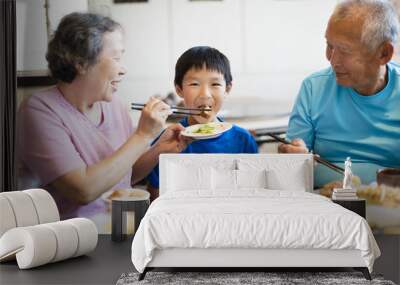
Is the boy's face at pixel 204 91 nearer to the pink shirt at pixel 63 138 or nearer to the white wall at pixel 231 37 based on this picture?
the white wall at pixel 231 37

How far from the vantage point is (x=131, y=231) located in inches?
282

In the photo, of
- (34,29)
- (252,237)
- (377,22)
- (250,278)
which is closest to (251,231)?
(252,237)

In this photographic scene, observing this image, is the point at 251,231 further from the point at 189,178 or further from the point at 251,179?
the point at 189,178

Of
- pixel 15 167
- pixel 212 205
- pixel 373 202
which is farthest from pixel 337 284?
pixel 15 167

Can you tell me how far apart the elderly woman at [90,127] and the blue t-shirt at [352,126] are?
1371 millimetres

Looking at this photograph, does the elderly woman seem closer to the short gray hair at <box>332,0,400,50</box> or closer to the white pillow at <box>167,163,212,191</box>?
the white pillow at <box>167,163,212,191</box>

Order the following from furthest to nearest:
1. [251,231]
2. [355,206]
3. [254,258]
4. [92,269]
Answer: [355,206] < [92,269] < [254,258] < [251,231]

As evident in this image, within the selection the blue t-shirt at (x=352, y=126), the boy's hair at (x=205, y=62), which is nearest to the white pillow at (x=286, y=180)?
the blue t-shirt at (x=352, y=126)

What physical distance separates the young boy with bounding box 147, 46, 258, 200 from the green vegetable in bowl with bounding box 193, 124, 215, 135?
5 cm

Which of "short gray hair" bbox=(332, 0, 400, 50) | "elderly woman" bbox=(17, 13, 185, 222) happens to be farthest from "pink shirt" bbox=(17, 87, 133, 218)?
"short gray hair" bbox=(332, 0, 400, 50)

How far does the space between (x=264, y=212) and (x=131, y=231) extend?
8.23ft

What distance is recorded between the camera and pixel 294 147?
7.09m

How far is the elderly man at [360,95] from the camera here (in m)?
6.91

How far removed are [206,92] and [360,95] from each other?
152cm
